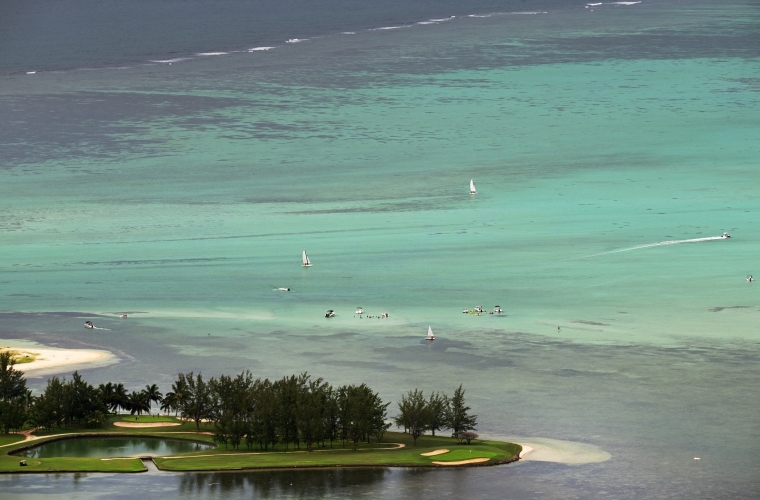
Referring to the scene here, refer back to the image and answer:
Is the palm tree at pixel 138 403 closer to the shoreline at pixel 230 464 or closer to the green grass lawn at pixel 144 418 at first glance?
the green grass lawn at pixel 144 418

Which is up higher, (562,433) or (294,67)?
(294,67)

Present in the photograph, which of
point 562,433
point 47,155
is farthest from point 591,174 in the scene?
point 562,433

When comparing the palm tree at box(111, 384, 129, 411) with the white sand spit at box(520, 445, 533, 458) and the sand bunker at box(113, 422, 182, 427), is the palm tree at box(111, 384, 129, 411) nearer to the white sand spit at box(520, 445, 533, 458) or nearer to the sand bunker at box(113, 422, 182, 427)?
the sand bunker at box(113, 422, 182, 427)

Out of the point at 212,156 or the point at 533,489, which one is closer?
the point at 533,489

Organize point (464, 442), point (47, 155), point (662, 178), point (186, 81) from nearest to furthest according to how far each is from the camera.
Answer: point (464, 442) → point (662, 178) → point (47, 155) → point (186, 81)

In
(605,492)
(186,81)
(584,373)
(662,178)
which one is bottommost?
(605,492)

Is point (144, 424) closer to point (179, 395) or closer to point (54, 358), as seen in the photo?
point (179, 395)

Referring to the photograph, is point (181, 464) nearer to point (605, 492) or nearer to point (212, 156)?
point (605, 492)

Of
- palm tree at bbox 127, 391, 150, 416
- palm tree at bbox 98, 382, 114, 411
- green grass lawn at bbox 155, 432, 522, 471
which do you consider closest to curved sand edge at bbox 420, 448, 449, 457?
green grass lawn at bbox 155, 432, 522, 471

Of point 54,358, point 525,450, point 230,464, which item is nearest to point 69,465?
point 230,464
